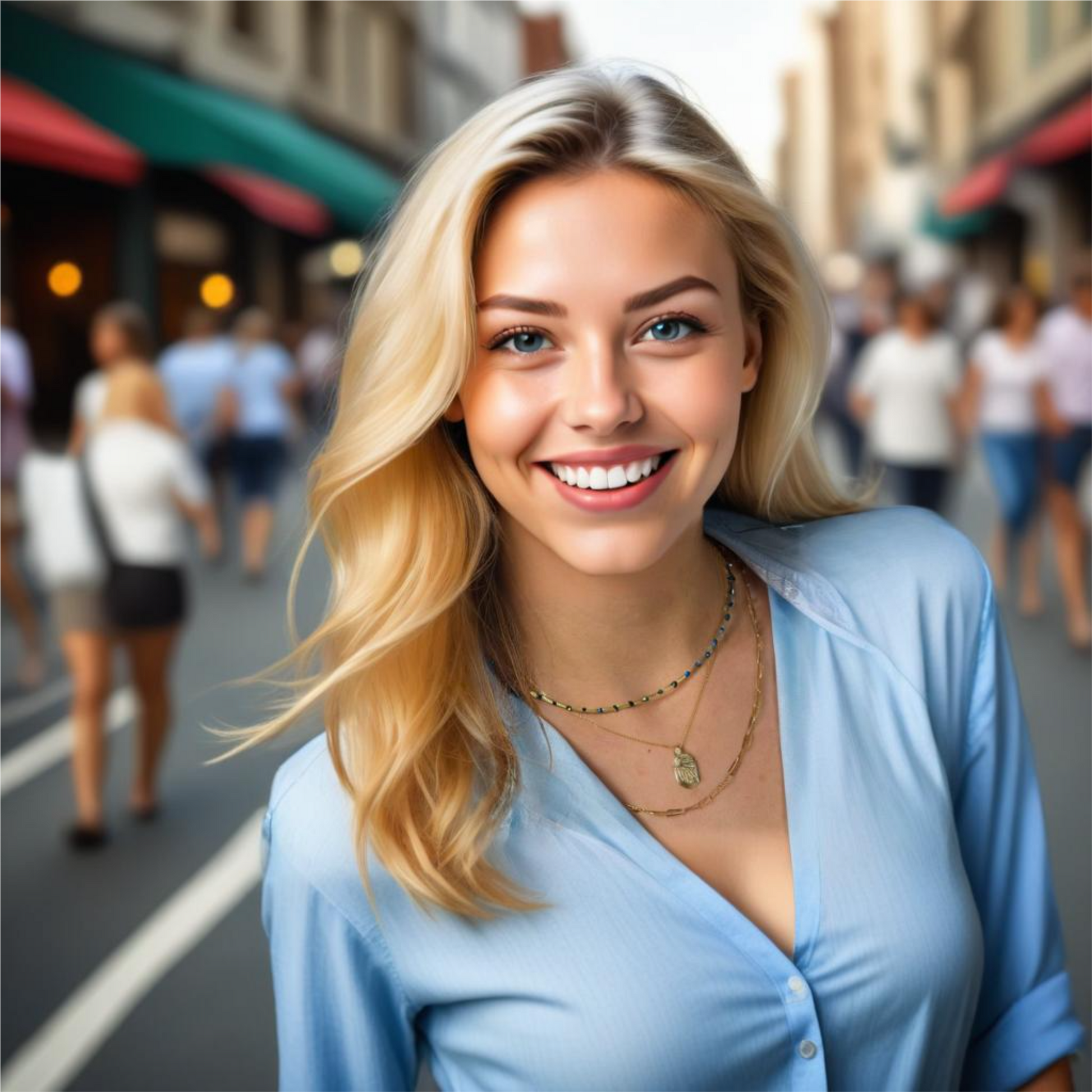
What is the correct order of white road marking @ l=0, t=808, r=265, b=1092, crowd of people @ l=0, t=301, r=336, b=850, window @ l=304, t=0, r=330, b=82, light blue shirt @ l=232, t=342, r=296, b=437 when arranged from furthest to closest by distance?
window @ l=304, t=0, r=330, b=82
light blue shirt @ l=232, t=342, r=296, b=437
crowd of people @ l=0, t=301, r=336, b=850
white road marking @ l=0, t=808, r=265, b=1092

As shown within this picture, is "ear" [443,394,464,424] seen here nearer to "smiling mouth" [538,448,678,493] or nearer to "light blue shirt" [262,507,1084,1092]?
"smiling mouth" [538,448,678,493]

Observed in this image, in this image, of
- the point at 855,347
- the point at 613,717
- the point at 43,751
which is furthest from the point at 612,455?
the point at 855,347

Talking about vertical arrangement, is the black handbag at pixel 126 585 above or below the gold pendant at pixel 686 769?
below

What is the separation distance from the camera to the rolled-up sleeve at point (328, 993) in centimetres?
170

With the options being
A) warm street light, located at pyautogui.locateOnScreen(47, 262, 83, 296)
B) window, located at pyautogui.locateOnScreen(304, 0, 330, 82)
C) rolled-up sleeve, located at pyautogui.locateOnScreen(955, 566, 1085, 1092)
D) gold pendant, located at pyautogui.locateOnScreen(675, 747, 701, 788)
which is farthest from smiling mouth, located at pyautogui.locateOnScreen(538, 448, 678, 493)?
window, located at pyautogui.locateOnScreen(304, 0, 330, 82)

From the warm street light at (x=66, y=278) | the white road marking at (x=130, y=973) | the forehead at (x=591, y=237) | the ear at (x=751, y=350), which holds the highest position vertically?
the warm street light at (x=66, y=278)

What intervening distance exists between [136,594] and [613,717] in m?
4.06

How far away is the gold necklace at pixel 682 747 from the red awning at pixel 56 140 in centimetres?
1128

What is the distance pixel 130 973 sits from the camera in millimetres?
4258

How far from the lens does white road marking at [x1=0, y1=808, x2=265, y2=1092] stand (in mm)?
3789

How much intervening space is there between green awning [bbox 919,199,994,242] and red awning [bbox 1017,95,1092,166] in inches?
256

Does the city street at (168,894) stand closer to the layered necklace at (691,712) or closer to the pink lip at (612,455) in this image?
the layered necklace at (691,712)

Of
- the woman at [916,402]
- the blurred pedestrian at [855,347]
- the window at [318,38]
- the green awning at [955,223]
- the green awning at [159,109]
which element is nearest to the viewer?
the woman at [916,402]

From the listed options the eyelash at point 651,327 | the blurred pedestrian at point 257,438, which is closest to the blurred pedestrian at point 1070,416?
the blurred pedestrian at point 257,438
